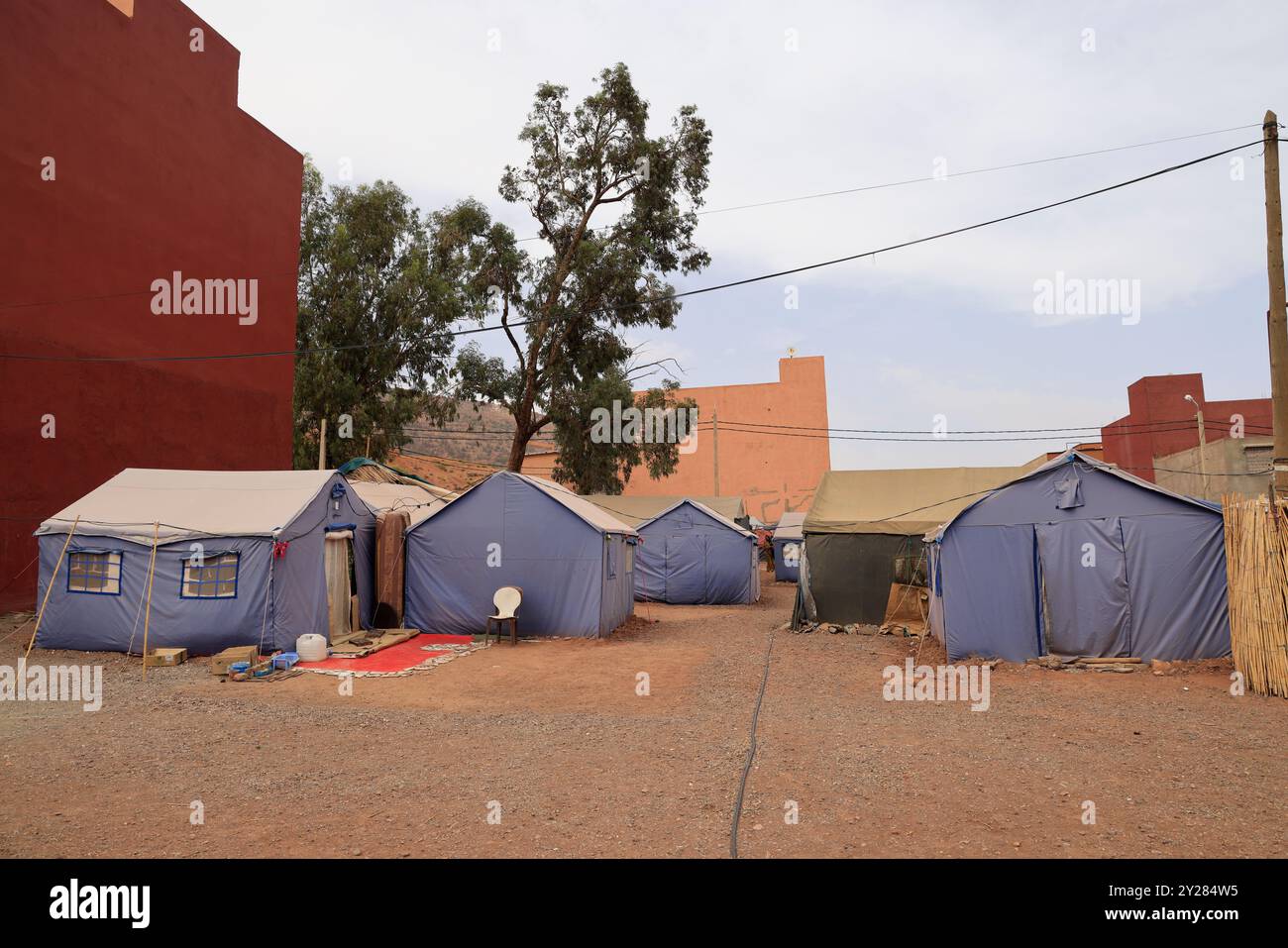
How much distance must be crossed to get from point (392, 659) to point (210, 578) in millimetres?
3344

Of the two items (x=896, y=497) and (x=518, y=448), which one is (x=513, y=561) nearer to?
(x=896, y=497)

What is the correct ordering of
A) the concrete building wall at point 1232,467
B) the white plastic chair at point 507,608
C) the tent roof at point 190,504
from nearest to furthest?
the tent roof at point 190,504, the white plastic chair at point 507,608, the concrete building wall at point 1232,467

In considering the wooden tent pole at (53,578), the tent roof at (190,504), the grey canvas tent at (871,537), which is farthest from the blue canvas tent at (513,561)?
the wooden tent pole at (53,578)

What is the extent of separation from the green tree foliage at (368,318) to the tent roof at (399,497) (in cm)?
804

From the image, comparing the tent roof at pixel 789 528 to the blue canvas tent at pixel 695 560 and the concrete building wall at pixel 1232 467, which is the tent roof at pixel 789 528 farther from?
the concrete building wall at pixel 1232 467

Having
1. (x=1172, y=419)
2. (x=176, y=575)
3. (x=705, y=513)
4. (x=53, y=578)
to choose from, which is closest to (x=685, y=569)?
(x=705, y=513)

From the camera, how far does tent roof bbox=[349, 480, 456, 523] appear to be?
59.5 feet

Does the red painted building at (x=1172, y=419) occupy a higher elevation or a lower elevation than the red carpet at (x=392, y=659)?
higher

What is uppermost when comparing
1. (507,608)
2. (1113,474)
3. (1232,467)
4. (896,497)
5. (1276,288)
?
(1276,288)

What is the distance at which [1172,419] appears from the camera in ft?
112

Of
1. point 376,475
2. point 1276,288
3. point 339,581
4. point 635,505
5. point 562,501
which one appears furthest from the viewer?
point 635,505

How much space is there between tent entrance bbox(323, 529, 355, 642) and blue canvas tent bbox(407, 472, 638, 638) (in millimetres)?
1386

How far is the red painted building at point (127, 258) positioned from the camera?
1625cm

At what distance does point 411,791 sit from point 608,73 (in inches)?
983
